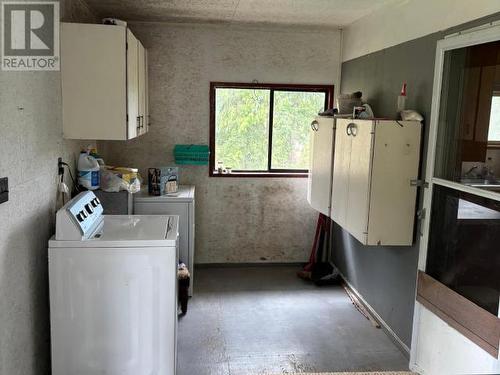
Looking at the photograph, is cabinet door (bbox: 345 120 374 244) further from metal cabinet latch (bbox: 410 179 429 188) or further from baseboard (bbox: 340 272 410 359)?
baseboard (bbox: 340 272 410 359)

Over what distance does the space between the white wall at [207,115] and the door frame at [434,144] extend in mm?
1999

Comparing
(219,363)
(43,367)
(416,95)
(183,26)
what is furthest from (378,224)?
(183,26)

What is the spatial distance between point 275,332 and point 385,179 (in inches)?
56.8

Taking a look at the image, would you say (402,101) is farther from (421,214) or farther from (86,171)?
(86,171)

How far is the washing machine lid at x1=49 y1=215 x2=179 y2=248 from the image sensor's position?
252 cm

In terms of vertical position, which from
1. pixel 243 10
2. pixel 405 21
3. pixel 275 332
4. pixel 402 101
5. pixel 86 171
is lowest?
pixel 275 332

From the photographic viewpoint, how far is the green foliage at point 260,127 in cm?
472

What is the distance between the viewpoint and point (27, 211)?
2.41 m

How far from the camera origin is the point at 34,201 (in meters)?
2.51

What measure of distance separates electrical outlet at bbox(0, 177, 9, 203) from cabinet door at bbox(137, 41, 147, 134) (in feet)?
5.60

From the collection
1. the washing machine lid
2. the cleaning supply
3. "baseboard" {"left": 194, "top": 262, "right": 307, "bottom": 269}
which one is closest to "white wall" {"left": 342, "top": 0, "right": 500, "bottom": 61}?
the cleaning supply

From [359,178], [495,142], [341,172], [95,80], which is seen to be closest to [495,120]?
[495,142]

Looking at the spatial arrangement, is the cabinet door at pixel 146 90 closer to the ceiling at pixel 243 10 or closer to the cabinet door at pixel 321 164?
the ceiling at pixel 243 10

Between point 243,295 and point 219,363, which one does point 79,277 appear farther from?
point 243,295
